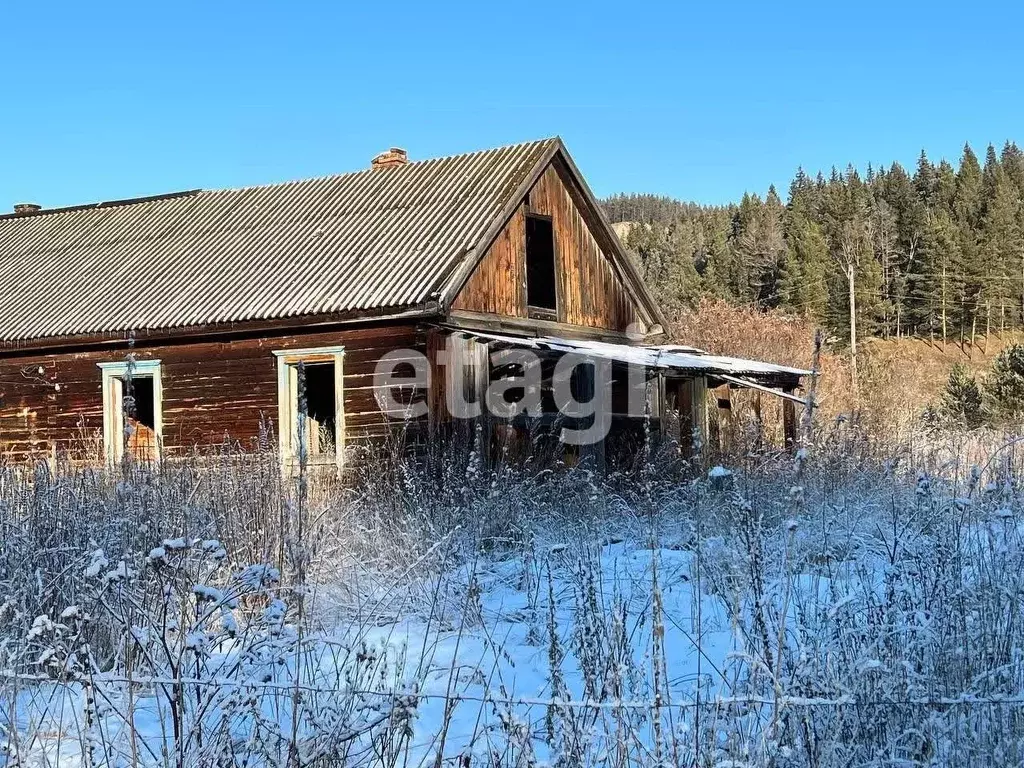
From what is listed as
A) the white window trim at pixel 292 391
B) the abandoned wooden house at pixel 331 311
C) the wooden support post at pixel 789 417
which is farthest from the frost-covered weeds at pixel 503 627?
the wooden support post at pixel 789 417

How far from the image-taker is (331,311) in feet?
44.5

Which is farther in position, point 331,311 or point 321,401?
point 321,401

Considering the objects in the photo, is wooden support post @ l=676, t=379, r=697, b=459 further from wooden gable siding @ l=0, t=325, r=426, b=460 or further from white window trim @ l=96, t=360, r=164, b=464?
white window trim @ l=96, t=360, r=164, b=464

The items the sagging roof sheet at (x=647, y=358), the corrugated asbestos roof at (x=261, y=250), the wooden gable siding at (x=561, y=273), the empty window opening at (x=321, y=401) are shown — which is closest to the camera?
the sagging roof sheet at (x=647, y=358)

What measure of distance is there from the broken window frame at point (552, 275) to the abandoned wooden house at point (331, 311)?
0.12ft

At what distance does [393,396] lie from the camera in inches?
536

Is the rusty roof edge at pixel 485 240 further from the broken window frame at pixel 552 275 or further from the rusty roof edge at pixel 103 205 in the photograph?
the rusty roof edge at pixel 103 205

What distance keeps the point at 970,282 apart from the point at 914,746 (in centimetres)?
7682

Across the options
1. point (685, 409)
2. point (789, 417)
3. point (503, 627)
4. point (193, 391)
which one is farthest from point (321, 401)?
point (503, 627)

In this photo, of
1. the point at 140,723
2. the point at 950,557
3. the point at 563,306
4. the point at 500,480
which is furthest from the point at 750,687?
the point at 563,306

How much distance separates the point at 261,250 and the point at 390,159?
3431 mm

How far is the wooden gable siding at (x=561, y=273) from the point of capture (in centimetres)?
1479

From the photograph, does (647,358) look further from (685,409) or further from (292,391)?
(292,391)

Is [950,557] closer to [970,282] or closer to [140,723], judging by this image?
[140,723]
